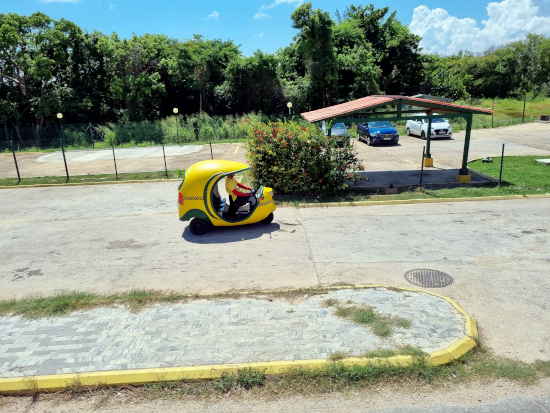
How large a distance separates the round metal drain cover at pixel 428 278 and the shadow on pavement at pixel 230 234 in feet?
11.7

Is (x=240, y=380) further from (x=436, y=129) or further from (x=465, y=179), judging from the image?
(x=436, y=129)

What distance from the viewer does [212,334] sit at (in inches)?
203

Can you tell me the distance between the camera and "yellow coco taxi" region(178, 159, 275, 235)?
889cm

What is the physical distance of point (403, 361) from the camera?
4.53m

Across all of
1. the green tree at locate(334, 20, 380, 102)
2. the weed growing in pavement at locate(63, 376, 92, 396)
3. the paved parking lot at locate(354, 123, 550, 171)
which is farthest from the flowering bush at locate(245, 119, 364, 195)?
the green tree at locate(334, 20, 380, 102)

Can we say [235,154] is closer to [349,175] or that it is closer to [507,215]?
[349,175]

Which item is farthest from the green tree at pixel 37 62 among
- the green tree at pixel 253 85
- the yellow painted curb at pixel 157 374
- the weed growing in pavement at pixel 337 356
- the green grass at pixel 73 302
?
the weed growing in pavement at pixel 337 356

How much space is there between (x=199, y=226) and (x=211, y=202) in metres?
0.70

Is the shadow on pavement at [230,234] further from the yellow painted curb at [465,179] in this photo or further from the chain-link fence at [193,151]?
the yellow painted curb at [465,179]

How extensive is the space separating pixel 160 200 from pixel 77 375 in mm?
8918

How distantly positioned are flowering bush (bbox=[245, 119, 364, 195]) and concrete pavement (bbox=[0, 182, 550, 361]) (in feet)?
4.61

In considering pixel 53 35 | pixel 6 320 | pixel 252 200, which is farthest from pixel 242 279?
pixel 53 35

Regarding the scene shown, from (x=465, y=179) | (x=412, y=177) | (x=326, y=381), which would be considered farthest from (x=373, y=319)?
(x=412, y=177)

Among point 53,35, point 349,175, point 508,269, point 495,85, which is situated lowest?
point 508,269
